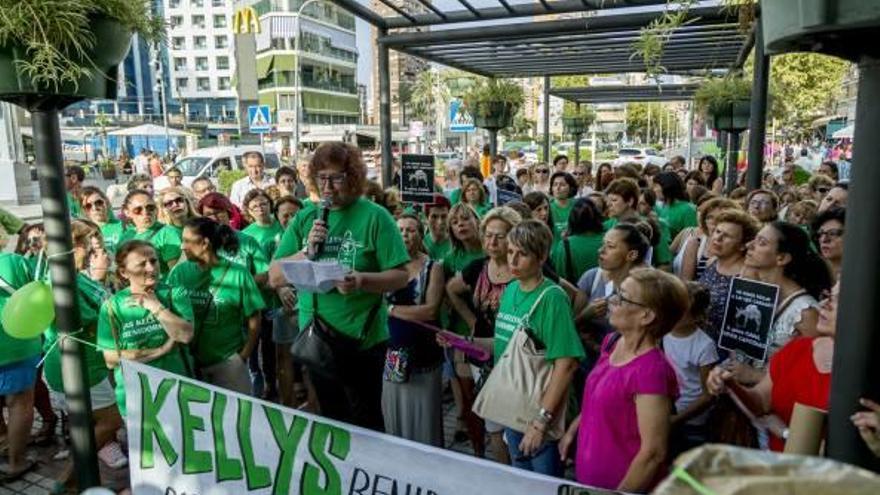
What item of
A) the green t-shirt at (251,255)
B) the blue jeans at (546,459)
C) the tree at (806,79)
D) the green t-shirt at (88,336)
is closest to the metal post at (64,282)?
the green t-shirt at (88,336)

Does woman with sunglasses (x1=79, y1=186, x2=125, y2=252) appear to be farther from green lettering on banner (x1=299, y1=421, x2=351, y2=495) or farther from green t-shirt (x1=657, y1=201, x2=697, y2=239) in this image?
green t-shirt (x1=657, y1=201, x2=697, y2=239)

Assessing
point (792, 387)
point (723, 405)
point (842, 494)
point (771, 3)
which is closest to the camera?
point (842, 494)

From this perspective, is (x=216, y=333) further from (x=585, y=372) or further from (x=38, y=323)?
(x=585, y=372)

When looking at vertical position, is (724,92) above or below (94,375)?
above

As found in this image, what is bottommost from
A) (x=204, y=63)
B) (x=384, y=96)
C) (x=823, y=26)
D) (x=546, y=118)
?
(x=823, y=26)

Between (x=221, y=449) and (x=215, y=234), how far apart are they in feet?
4.94

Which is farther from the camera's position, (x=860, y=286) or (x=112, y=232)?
(x=112, y=232)

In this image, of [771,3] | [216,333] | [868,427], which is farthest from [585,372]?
[771,3]

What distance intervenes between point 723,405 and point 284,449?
75.8 inches

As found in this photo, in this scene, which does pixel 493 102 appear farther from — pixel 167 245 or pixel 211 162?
pixel 211 162

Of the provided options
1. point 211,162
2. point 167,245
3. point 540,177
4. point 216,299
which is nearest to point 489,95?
point 540,177

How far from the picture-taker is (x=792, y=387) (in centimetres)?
242

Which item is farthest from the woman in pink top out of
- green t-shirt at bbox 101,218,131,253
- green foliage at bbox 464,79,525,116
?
green foliage at bbox 464,79,525,116

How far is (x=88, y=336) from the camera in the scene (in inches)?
155
